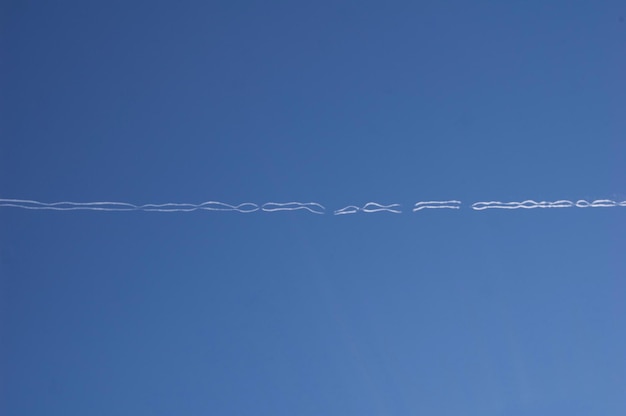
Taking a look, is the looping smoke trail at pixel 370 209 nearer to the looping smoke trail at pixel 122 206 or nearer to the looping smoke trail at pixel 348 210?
the looping smoke trail at pixel 348 210

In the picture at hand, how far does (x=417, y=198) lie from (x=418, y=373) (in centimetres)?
36

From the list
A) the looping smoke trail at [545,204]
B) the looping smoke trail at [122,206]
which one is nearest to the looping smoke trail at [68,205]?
the looping smoke trail at [122,206]

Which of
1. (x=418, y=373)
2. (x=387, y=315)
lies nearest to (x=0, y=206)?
(x=387, y=315)

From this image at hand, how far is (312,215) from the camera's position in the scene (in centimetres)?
141

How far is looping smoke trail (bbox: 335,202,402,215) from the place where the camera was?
1.42 m

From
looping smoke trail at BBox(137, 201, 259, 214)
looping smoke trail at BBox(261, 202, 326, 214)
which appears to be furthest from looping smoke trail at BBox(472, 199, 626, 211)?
looping smoke trail at BBox(137, 201, 259, 214)

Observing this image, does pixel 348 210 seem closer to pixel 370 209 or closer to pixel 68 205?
pixel 370 209

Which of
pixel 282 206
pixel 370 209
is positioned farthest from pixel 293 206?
pixel 370 209

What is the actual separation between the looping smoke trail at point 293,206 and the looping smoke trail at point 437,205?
0.64 ft

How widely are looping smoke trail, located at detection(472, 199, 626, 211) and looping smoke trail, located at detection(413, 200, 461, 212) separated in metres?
0.04

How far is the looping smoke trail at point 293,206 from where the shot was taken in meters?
1.39

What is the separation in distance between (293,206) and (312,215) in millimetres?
42

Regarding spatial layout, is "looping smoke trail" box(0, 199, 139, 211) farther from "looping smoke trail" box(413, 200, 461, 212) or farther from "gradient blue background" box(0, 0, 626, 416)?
"looping smoke trail" box(413, 200, 461, 212)

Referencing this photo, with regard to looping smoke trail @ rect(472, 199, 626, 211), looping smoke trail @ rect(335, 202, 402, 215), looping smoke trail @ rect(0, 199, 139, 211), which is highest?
looping smoke trail @ rect(472, 199, 626, 211)
